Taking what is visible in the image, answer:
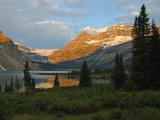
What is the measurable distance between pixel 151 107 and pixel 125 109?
6.51 feet

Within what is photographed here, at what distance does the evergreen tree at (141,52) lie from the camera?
5014cm

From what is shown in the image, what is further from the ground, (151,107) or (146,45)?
(146,45)

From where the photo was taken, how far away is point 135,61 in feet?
174

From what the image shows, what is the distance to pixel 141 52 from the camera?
51.8 m

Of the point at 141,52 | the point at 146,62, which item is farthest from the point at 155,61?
the point at 141,52

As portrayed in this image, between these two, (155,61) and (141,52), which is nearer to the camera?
(155,61)

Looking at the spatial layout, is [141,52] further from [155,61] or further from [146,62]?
[155,61]

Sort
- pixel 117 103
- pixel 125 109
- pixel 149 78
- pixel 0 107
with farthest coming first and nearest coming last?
1. pixel 149 78
2. pixel 117 103
3. pixel 125 109
4. pixel 0 107

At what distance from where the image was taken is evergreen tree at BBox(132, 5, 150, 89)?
50.1 meters

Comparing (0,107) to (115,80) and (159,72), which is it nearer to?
(159,72)

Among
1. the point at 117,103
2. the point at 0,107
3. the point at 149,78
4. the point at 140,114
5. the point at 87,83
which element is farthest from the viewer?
the point at 87,83

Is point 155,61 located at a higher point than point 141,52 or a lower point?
lower

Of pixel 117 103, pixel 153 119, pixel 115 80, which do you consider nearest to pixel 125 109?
pixel 117 103

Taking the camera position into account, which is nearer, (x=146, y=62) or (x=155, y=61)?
(x=155, y=61)
